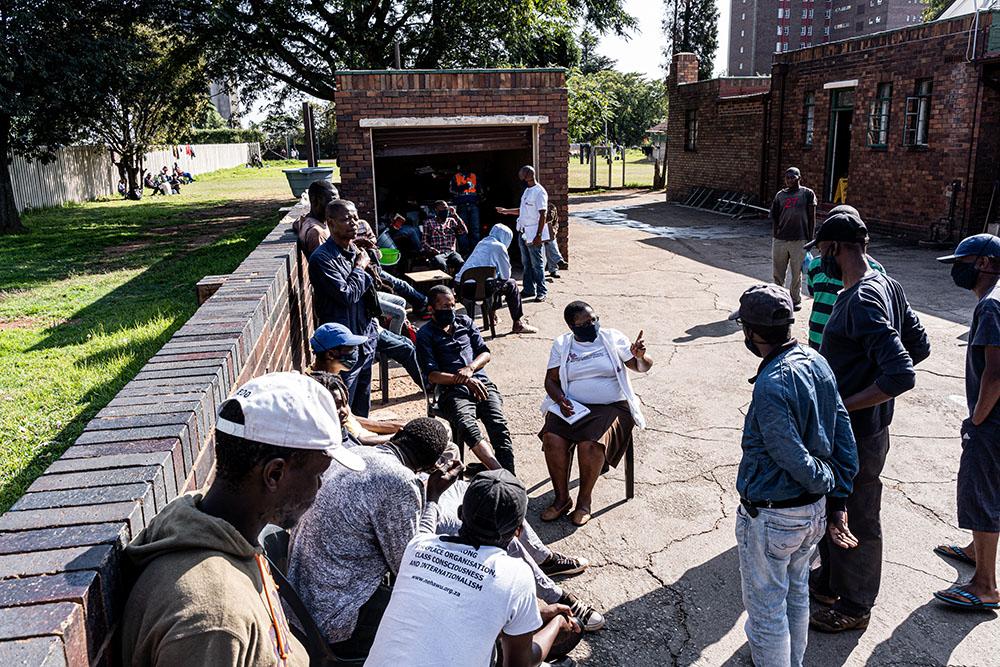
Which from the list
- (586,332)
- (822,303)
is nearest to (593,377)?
(586,332)

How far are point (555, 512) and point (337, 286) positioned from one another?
2.11m

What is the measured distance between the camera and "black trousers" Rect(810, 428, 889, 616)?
12.6ft

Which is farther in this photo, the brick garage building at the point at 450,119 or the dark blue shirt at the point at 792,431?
the brick garage building at the point at 450,119

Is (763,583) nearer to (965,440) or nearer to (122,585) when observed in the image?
(965,440)

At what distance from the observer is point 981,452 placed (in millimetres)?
3945

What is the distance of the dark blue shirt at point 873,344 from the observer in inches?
144

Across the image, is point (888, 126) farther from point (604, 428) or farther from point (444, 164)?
point (604, 428)

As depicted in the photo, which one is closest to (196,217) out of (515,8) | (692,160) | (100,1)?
(100,1)

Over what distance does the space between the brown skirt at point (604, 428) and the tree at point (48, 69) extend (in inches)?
596

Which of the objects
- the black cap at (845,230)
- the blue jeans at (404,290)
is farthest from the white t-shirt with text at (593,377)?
the blue jeans at (404,290)

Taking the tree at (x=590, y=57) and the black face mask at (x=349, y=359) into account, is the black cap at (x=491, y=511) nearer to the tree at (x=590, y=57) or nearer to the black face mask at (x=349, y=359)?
the black face mask at (x=349, y=359)

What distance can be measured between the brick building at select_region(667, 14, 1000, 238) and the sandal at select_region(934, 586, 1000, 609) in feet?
42.2

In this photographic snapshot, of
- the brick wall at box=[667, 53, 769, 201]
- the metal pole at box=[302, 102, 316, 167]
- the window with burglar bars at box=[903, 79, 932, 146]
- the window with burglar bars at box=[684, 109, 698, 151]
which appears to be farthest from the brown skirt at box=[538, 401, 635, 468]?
the window with burglar bars at box=[684, 109, 698, 151]

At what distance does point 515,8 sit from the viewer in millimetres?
18078
